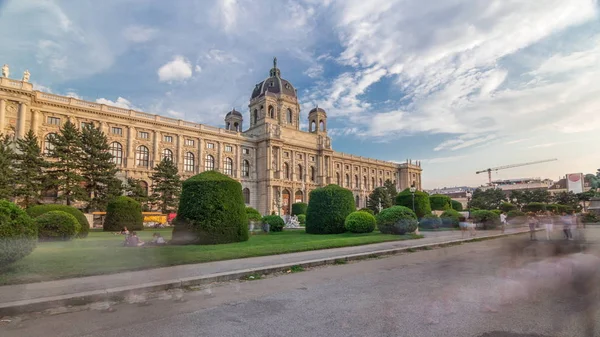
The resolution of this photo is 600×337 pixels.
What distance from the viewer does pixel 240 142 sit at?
60.7 metres

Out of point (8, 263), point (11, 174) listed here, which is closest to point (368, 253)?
point (8, 263)

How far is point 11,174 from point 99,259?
79.1ft

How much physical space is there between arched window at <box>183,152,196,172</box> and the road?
48.2 metres

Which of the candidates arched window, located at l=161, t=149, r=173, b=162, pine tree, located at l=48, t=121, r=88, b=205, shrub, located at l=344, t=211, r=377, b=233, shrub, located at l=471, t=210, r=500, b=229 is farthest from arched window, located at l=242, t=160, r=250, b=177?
shrub, located at l=344, t=211, r=377, b=233

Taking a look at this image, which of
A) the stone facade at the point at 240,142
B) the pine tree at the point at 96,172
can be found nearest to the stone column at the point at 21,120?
the stone facade at the point at 240,142

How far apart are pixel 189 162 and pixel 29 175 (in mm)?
25758

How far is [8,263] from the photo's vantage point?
24.4 ft

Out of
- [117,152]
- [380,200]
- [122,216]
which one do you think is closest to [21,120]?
[117,152]

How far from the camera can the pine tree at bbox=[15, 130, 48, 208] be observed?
27.8 meters

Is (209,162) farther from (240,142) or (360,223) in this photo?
(360,223)

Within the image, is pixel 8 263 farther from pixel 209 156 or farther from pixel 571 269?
pixel 209 156

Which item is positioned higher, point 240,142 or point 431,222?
point 240,142

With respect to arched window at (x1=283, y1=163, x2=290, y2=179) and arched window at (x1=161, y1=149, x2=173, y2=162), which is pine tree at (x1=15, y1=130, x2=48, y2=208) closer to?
arched window at (x1=161, y1=149, x2=173, y2=162)

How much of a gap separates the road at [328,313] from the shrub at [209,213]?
695 centimetres
